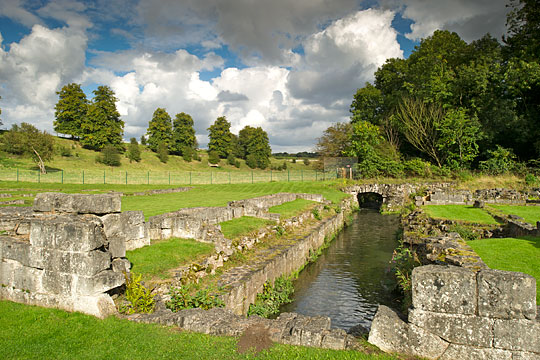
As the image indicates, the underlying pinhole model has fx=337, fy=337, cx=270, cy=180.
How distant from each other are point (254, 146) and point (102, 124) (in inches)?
1162

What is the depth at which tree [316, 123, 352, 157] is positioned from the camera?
49.0 meters

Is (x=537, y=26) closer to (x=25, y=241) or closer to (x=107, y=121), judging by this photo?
(x=25, y=241)

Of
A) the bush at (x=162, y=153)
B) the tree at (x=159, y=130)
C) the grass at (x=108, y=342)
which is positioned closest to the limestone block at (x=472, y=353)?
the grass at (x=108, y=342)

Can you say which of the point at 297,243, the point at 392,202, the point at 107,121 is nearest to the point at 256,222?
the point at 297,243

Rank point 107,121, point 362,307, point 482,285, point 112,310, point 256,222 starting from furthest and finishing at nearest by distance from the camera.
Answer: point 107,121
point 256,222
point 362,307
point 112,310
point 482,285

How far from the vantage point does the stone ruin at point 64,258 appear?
18.2 feet

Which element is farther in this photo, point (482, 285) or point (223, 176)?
point (223, 176)

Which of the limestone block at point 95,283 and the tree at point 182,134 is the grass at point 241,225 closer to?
the limestone block at point 95,283

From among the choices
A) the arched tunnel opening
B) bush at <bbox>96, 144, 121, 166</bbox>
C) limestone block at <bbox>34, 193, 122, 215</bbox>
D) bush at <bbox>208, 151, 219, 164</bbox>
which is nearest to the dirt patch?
limestone block at <bbox>34, 193, 122, 215</bbox>

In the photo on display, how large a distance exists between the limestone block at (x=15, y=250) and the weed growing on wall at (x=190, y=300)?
264cm

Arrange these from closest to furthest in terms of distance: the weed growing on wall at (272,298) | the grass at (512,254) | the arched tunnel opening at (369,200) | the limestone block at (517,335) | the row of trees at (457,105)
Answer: the limestone block at (517,335), the grass at (512,254), the weed growing on wall at (272,298), the row of trees at (457,105), the arched tunnel opening at (369,200)

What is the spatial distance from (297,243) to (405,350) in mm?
8280

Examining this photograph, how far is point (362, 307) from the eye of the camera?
378 inches

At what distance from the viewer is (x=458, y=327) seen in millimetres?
→ 4340
